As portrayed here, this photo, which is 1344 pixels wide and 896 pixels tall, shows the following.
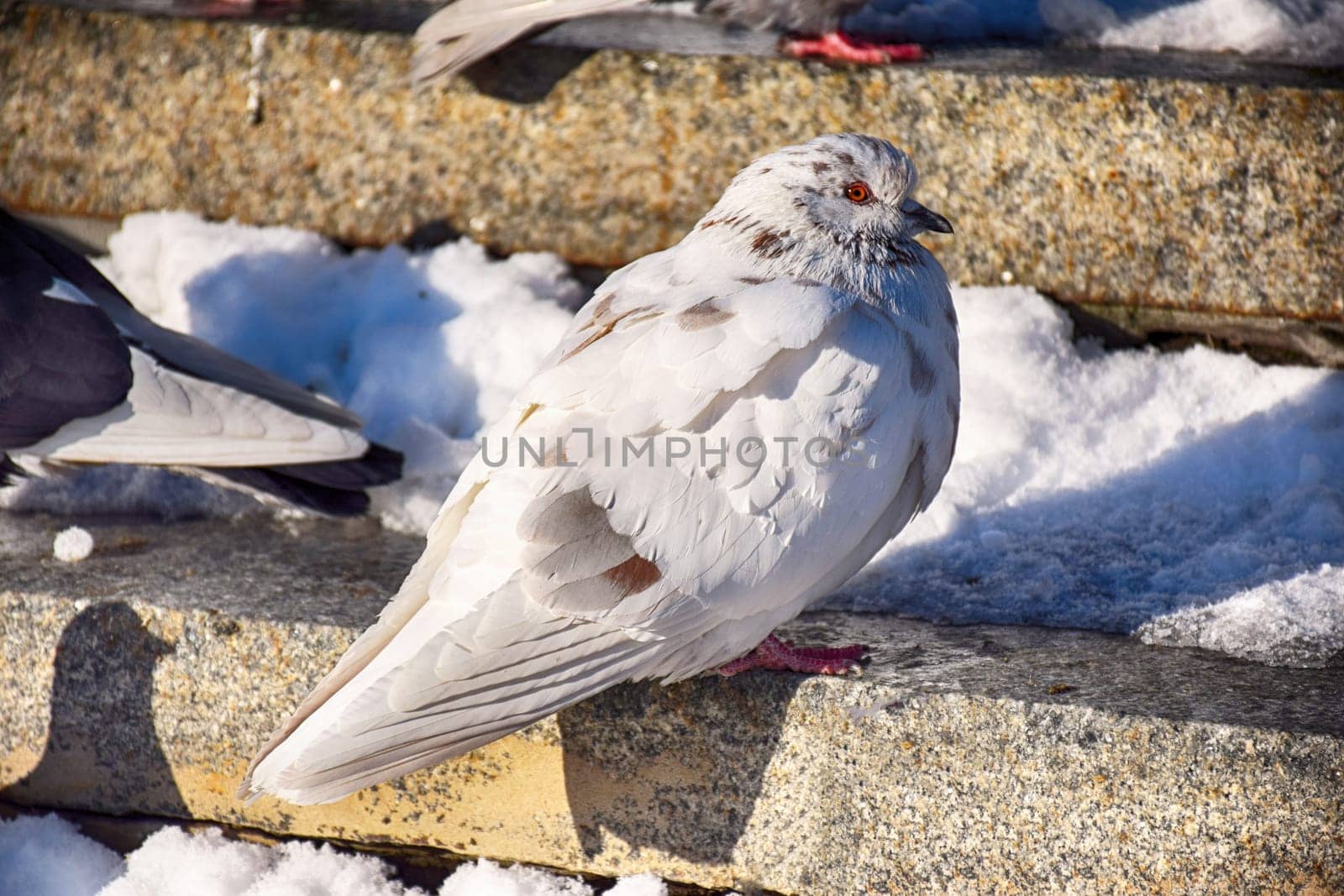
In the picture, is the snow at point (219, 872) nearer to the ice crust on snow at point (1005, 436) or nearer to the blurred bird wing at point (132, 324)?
the ice crust on snow at point (1005, 436)

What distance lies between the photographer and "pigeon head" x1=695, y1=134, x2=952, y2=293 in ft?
6.51

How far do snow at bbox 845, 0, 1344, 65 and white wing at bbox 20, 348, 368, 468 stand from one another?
1858 millimetres

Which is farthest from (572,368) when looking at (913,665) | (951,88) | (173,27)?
(173,27)

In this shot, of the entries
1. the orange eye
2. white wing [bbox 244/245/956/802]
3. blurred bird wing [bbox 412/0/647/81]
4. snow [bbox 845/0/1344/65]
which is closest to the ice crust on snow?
blurred bird wing [bbox 412/0/647/81]

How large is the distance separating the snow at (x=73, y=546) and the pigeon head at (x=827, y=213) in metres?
1.34

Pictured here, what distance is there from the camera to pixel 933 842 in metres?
1.87

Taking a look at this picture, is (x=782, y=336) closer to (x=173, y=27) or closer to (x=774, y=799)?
(x=774, y=799)

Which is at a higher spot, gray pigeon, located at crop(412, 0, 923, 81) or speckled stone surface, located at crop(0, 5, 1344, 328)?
gray pigeon, located at crop(412, 0, 923, 81)

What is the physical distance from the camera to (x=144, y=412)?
2441 mm

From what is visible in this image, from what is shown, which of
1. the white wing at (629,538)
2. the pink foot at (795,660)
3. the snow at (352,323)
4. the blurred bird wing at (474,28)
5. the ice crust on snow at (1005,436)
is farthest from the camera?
the blurred bird wing at (474,28)

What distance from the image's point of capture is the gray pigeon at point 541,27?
295cm

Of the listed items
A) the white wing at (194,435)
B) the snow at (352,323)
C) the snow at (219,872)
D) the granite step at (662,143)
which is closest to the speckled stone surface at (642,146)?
the granite step at (662,143)

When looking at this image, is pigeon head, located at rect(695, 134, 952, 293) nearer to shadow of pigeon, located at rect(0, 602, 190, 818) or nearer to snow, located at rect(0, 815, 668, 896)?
snow, located at rect(0, 815, 668, 896)

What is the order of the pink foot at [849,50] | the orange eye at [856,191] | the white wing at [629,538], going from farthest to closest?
1. the pink foot at [849,50]
2. the orange eye at [856,191]
3. the white wing at [629,538]
